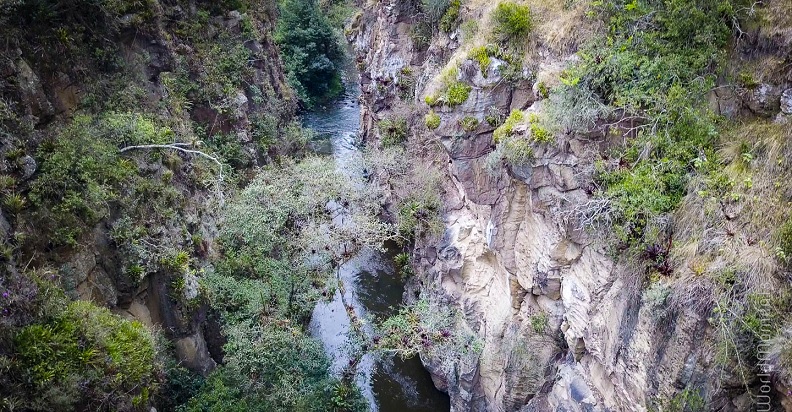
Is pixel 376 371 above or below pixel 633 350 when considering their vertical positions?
below

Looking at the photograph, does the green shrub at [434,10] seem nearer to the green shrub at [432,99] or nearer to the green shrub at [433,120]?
the green shrub at [432,99]

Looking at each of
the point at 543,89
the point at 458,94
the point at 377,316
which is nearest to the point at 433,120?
the point at 458,94

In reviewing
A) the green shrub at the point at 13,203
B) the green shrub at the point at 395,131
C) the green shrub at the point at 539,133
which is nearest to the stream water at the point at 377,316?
the green shrub at the point at 395,131

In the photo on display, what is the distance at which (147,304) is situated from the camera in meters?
11.8

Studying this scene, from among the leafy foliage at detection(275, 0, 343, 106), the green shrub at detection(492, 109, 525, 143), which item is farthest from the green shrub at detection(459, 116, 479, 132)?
the leafy foliage at detection(275, 0, 343, 106)

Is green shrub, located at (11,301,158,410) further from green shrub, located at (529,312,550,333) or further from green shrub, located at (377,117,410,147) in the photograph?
green shrub, located at (377,117,410,147)

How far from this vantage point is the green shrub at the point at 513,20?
1295 centimetres

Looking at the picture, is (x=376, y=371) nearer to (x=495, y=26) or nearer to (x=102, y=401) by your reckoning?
(x=102, y=401)

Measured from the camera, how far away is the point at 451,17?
1764 cm

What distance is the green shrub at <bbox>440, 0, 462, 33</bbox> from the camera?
1745cm

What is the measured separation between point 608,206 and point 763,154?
2517 mm

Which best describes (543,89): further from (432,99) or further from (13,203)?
(13,203)

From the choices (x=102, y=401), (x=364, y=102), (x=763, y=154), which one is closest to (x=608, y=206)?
(x=763, y=154)

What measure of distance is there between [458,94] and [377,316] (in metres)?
9.57
